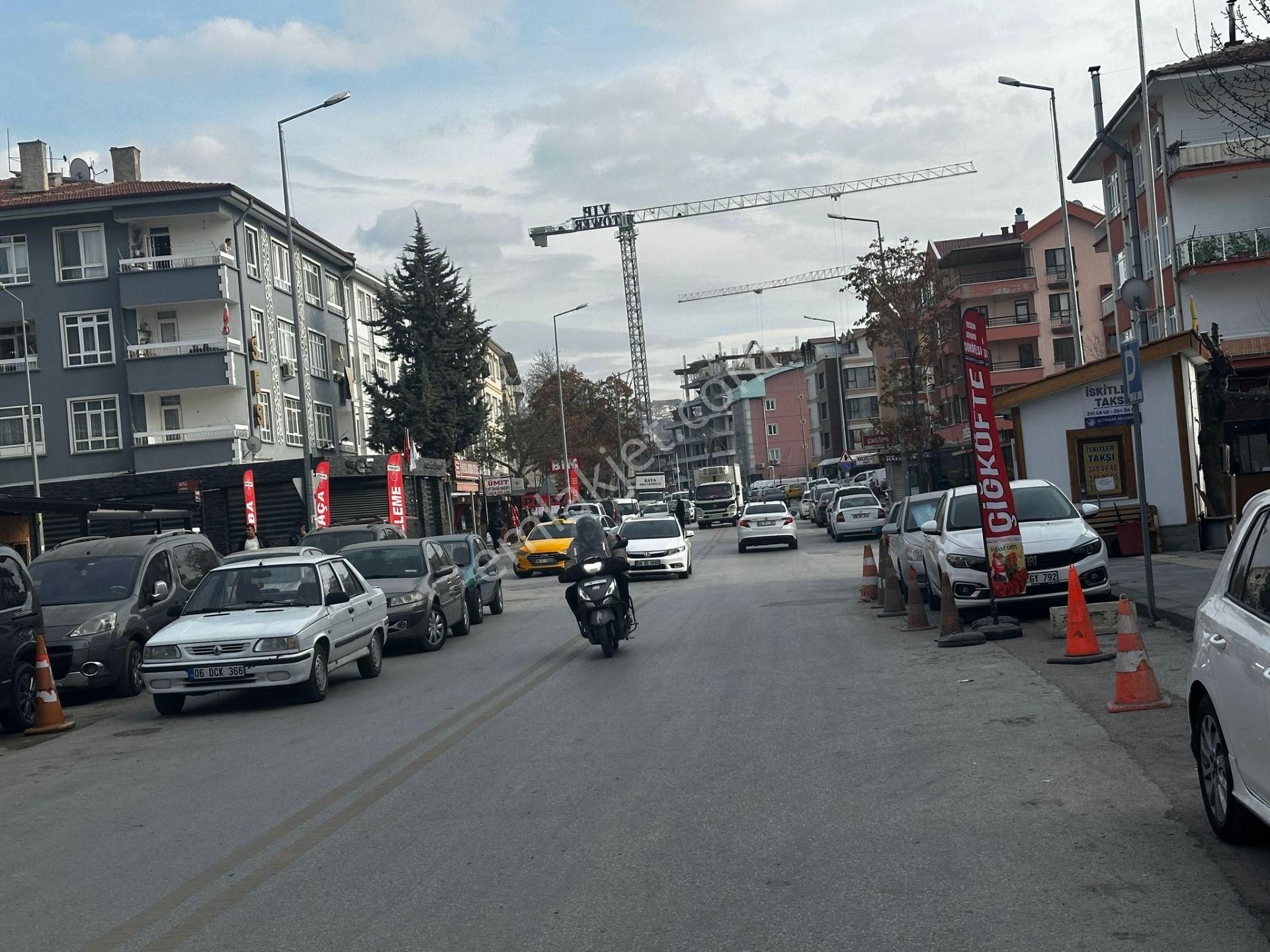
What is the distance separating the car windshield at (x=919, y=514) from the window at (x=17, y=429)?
34.3 m

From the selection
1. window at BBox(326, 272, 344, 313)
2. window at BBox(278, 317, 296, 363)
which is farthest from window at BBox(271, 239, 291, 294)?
window at BBox(326, 272, 344, 313)

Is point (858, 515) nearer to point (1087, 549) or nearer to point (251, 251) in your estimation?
point (251, 251)

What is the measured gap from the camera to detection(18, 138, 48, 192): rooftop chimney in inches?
1966

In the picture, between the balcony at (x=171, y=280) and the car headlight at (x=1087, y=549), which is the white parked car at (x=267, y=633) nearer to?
the car headlight at (x=1087, y=549)

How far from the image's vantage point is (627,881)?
5.87 m

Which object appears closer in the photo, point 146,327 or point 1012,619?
point 1012,619

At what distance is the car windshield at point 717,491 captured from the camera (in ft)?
229

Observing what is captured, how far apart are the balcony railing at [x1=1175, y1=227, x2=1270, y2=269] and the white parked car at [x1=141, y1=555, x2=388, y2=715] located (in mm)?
32417

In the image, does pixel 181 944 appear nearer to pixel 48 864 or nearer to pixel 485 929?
pixel 485 929

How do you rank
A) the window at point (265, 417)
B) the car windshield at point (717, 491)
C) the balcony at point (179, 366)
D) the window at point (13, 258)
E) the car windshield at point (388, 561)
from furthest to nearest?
the car windshield at point (717, 491) → the window at point (265, 417) → the window at point (13, 258) → the balcony at point (179, 366) → the car windshield at point (388, 561)

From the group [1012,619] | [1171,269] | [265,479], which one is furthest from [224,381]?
[1012,619]

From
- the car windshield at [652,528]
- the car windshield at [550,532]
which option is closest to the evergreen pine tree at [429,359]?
the car windshield at [550,532]

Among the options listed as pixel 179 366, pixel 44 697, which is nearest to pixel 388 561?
pixel 44 697

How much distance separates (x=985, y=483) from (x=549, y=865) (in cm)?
983
